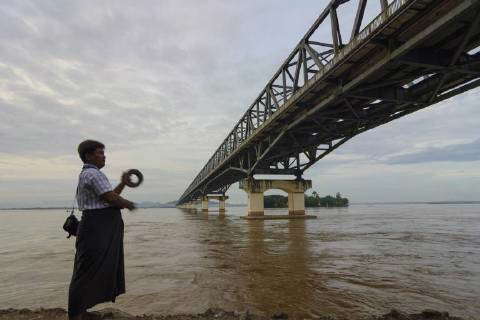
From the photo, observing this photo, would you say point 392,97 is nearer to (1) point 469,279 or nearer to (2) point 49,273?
(1) point 469,279

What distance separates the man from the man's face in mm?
138

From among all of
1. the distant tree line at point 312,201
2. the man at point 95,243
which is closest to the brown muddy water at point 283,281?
the man at point 95,243

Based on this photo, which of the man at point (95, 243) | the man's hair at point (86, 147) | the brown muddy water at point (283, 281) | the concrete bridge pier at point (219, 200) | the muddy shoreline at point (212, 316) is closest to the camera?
the man at point (95, 243)

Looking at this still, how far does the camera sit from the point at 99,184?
339 centimetres

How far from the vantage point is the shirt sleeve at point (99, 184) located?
3.37m

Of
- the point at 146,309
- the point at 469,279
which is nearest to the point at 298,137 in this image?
the point at 469,279

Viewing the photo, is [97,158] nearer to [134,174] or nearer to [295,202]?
[134,174]

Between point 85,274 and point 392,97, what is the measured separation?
58.0 feet

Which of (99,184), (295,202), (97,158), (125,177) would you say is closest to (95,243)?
(99,184)

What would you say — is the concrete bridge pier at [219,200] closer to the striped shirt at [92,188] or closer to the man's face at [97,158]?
the man's face at [97,158]

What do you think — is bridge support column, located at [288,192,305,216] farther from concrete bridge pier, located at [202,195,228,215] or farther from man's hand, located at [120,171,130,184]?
concrete bridge pier, located at [202,195,228,215]

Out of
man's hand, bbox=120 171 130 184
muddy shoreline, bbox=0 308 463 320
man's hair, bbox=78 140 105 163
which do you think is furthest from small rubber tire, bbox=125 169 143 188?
muddy shoreline, bbox=0 308 463 320

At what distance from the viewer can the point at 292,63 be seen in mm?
23281

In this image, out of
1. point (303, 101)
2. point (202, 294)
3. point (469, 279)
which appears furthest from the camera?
point (303, 101)
